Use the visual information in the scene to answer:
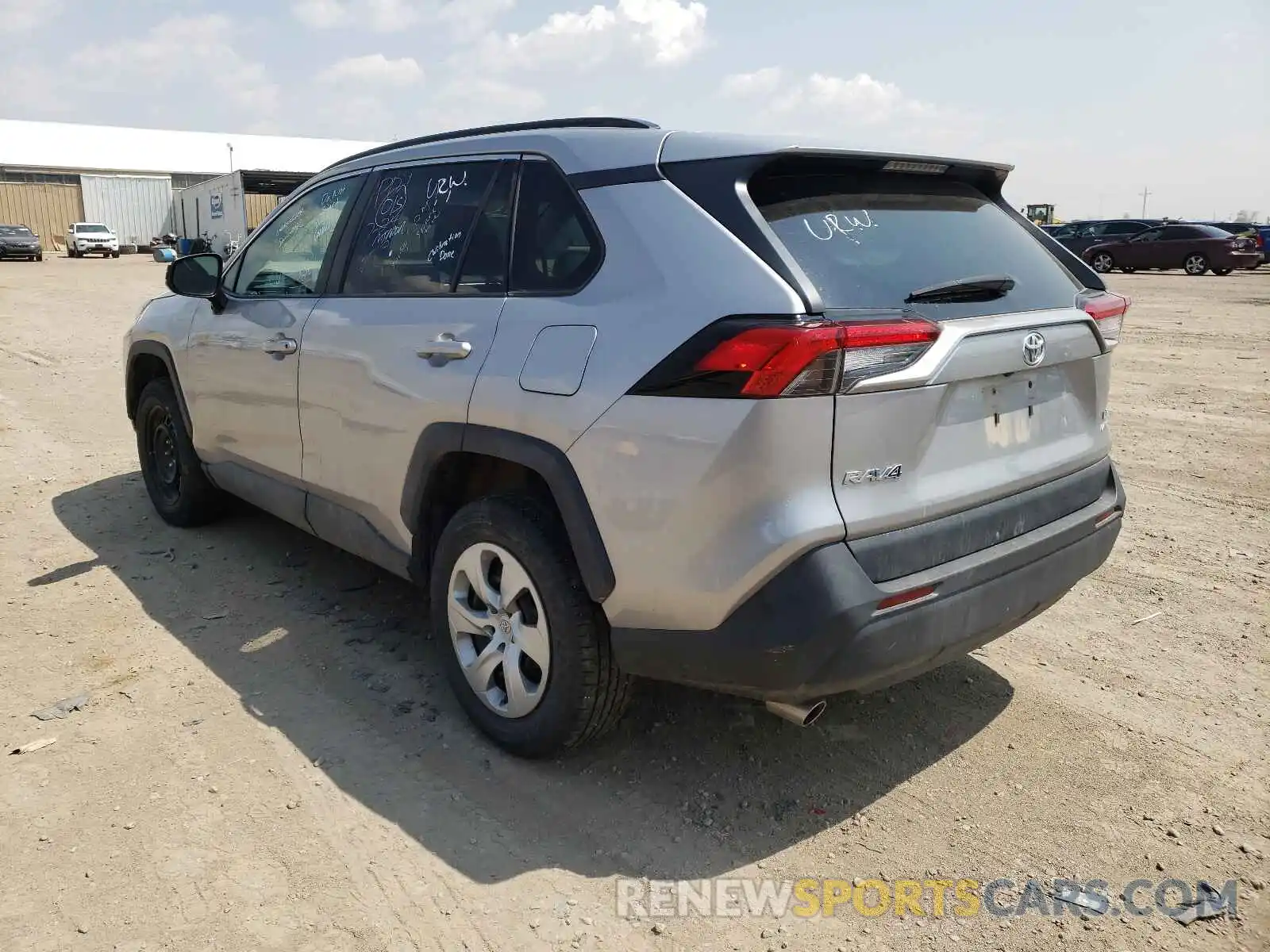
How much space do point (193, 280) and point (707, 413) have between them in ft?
10.5

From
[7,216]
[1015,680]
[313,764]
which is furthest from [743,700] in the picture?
[7,216]

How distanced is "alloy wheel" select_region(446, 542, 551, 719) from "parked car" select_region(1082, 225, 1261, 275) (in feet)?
93.5

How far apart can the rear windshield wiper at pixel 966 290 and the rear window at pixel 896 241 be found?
0.02 meters

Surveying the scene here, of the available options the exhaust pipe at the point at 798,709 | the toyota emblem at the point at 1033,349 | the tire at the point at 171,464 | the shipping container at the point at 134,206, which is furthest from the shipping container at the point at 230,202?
the exhaust pipe at the point at 798,709

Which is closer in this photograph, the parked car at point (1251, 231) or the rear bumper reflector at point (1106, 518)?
the rear bumper reflector at point (1106, 518)

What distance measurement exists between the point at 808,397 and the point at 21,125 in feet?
227

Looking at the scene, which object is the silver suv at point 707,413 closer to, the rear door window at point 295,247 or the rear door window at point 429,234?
the rear door window at point 429,234

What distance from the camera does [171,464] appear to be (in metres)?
5.38

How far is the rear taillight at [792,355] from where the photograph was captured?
229 centimetres

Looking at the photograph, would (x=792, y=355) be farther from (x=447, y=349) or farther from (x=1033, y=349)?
(x=447, y=349)

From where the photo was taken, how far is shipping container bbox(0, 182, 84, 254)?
4597cm

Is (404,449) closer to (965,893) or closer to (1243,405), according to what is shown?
(965,893)

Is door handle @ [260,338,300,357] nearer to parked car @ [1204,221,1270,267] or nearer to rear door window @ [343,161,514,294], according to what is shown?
rear door window @ [343,161,514,294]

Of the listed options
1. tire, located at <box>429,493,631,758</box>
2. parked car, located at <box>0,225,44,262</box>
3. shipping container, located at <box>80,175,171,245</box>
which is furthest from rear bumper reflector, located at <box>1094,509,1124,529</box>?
shipping container, located at <box>80,175,171,245</box>
